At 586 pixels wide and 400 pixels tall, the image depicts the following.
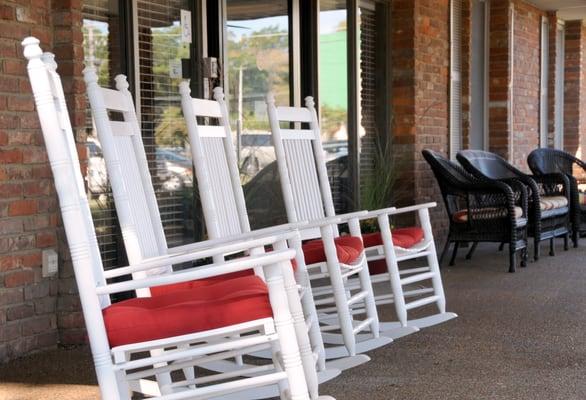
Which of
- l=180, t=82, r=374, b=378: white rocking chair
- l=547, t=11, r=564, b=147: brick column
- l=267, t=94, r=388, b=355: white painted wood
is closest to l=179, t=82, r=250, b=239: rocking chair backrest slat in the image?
l=180, t=82, r=374, b=378: white rocking chair

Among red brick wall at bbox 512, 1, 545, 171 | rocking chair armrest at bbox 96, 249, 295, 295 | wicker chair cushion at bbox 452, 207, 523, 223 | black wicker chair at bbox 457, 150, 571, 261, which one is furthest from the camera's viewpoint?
red brick wall at bbox 512, 1, 545, 171

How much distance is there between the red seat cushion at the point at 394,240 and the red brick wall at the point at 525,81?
18.2 feet

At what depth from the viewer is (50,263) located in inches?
158

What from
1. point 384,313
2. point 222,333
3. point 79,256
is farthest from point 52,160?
point 384,313

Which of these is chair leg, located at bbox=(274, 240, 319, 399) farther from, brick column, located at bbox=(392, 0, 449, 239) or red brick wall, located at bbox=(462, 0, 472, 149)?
red brick wall, located at bbox=(462, 0, 472, 149)

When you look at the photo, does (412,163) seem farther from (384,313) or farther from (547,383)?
(547,383)

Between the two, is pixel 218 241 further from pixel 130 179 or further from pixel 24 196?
pixel 24 196

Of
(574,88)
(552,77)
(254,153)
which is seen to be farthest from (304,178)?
(574,88)

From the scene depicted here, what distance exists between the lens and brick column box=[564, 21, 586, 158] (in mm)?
12336

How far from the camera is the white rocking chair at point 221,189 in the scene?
3.42m

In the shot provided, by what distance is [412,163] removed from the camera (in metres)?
7.52

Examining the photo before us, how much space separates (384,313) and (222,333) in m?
2.81

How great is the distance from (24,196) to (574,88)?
9.91 metres

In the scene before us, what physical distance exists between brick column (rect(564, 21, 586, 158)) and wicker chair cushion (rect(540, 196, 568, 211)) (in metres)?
5.19
